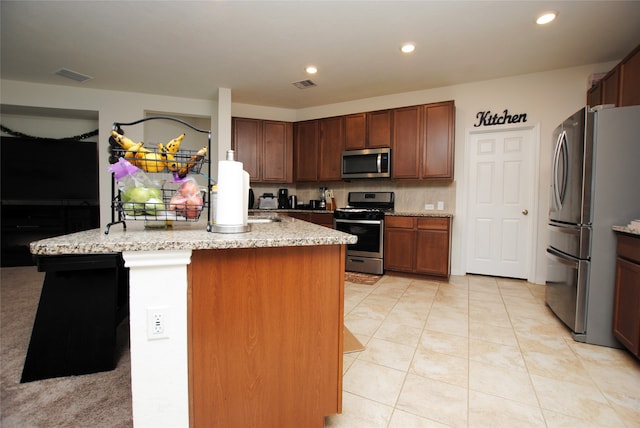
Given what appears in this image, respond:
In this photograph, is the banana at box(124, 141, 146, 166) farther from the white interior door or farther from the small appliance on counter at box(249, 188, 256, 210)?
the white interior door

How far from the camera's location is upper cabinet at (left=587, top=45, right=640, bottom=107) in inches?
96.4

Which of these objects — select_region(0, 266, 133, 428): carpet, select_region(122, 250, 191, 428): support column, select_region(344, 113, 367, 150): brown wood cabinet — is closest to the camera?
select_region(122, 250, 191, 428): support column

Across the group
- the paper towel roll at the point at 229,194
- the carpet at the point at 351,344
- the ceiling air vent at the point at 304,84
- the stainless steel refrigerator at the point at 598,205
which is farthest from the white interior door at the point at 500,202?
the paper towel roll at the point at 229,194

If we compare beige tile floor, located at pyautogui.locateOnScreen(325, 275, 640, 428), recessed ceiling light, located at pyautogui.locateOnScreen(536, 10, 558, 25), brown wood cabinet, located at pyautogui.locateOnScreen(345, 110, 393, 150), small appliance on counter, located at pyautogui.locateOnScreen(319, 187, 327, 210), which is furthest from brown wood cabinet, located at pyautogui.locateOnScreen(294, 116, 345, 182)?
recessed ceiling light, located at pyautogui.locateOnScreen(536, 10, 558, 25)

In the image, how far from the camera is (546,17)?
97.6 inches

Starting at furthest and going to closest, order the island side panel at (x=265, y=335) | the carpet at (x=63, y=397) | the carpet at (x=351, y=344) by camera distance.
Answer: the carpet at (x=351, y=344) < the carpet at (x=63, y=397) < the island side panel at (x=265, y=335)

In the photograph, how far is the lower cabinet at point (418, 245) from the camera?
3652 mm

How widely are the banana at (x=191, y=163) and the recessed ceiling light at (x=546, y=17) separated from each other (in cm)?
300

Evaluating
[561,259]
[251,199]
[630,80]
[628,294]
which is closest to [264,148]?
[251,199]

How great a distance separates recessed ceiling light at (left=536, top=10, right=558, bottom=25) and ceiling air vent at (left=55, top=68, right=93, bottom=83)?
5044mm

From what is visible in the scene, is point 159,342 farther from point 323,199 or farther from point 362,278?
point 323,199

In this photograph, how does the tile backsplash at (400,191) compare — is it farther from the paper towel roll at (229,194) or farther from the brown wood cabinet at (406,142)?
the paper towel roll at (229,194)

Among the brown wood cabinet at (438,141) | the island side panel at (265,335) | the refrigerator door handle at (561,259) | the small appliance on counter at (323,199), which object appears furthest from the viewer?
the small appliance on counter at (323,199)

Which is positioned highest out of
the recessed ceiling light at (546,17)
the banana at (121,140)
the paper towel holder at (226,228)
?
the recessed ceiling light at (546,17)
